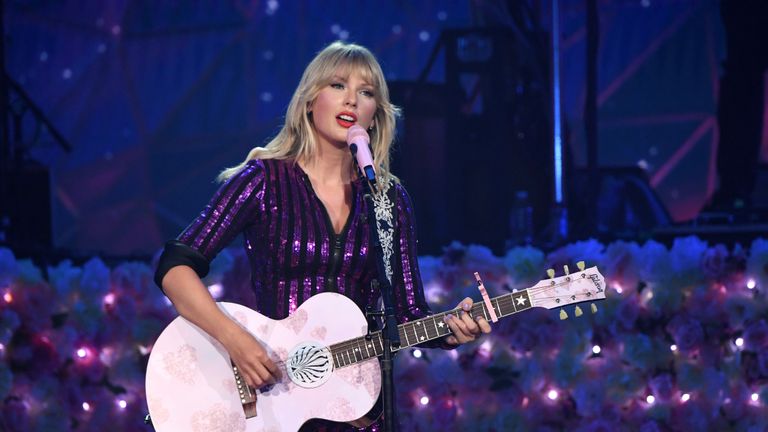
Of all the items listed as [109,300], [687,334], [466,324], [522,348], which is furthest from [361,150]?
[109,300]

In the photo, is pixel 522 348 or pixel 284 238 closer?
pixel 284 238

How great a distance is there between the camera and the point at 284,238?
9.05 feet

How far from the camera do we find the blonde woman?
2.65m

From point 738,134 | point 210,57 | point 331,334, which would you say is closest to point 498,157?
point 738,134


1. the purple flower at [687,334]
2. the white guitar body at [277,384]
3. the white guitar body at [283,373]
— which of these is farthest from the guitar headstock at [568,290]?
the purple flower at [687,334]

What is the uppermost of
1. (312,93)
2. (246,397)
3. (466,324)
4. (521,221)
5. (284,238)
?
(521,221)

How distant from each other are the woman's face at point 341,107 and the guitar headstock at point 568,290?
79 cm

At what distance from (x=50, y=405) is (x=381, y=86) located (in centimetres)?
284

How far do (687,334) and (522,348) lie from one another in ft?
2.63

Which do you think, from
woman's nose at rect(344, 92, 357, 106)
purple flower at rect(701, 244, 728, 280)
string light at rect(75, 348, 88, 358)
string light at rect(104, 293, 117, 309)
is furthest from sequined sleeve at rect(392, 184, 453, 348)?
string light at rect(75, 348, 88, 358)

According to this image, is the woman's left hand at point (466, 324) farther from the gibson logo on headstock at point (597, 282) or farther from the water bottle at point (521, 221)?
the water bottle at point (521, 221)

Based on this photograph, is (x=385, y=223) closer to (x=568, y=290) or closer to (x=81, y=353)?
(x=568, y=290)

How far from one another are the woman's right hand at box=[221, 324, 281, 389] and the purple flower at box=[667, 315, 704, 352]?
8.02ft

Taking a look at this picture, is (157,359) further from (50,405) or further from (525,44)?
(525,44)
